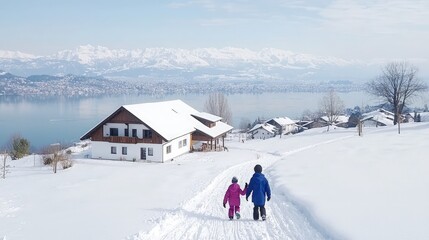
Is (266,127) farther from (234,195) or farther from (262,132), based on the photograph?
(234,195)

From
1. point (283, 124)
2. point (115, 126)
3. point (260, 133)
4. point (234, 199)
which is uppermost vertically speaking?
point (115, 126)

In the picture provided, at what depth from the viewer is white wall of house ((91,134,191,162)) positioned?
118 ft

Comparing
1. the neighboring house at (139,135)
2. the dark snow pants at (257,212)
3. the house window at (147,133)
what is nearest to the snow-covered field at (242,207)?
the dark snow pants at (257,212)

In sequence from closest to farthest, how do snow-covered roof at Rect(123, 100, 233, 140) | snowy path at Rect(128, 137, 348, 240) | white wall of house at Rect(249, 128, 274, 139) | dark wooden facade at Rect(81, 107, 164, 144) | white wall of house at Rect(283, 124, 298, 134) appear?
snowy path at Rect(128, 137, 348, 240) → dark wooden facade at Rect(81, 107, 164, 144) → snow-covered roof at Rect(123, 100, 233, 140) → white wall of house at Rect(249, 128, 274, 139) → white wall of house at Rect(283, 124, 298, 134)

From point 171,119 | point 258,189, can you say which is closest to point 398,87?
point 171,119

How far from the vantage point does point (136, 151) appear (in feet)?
120

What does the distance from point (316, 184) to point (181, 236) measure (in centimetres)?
736

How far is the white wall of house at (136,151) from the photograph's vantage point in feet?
118

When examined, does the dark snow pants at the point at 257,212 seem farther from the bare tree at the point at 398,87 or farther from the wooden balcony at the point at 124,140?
the bare tree at the point at 398,87

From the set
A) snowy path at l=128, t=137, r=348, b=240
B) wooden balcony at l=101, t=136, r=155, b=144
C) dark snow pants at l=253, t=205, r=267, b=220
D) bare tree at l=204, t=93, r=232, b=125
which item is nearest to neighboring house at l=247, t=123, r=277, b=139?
bare tree at l=204, t=93, r=232, b=125

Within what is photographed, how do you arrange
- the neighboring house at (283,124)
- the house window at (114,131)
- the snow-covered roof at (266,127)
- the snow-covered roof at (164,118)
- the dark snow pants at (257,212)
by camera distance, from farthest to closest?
the neighboring house at (283,124), the snow-covered roof at (266,127), the house window at (114,131), the snow-covered roof at (164,118), the dark snow pants at (257,212)

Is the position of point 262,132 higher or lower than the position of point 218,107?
lower

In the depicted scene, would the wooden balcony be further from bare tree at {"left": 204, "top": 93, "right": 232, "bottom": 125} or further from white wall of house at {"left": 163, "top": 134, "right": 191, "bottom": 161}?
bare tree at {"left": 204, "top": 93, "right": 232, "bottom": 125}

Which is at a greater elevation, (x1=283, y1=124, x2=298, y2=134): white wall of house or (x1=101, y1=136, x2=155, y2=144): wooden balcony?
(x1=101, y1=136, x2=155, y2=144): wooden balcony
